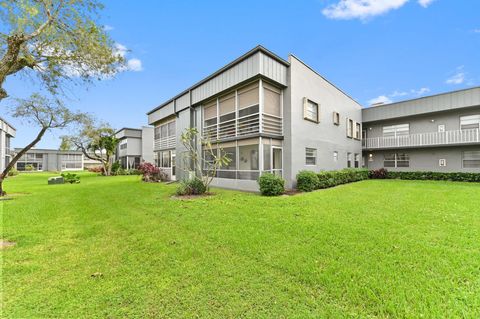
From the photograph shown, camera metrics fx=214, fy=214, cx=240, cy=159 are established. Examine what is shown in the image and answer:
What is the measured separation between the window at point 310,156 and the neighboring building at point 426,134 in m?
10.3

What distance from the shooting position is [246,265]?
3535 mm

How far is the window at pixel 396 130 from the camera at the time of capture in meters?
20.1

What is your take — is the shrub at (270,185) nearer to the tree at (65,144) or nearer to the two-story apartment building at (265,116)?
the two-story apartment building at (265,116)

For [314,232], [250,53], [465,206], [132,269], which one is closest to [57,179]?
[250,53]

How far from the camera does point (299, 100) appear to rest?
13.1m

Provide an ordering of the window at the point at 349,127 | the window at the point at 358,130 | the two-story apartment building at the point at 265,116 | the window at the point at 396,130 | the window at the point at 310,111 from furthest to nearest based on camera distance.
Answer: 1. the window at the point at 358,130
2. the window at the point at 396,130
3. the window at the point at 349,127
4. the window at the point at 310,111
5. the two-story apartment building at the point at 265,116

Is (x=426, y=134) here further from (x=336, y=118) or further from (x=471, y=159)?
(x=336, y=118)

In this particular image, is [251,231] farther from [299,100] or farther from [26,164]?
[26,164]

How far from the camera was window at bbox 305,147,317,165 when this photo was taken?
13763mm

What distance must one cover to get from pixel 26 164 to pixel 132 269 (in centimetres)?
6612

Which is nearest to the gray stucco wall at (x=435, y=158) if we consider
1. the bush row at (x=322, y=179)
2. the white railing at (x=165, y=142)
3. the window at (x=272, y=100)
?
the bush row at (x=322, y=179)

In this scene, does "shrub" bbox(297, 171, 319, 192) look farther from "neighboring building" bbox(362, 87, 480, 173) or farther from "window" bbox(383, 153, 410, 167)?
"window" bbox(383, 153, 410, 167)

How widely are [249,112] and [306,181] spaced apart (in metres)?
5.10

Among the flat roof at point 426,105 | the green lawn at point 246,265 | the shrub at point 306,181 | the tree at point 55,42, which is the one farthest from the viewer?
the flat roof at point 426,105
